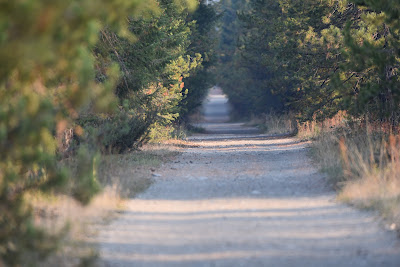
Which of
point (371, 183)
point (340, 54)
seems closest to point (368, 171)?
point (371, 183)

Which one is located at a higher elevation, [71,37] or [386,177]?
[71,37]

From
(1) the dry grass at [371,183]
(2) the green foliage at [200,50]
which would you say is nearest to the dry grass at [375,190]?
(1) the dry grass at [371,183]

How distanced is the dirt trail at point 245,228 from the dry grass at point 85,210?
0.80ft

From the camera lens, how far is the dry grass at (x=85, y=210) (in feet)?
20.6

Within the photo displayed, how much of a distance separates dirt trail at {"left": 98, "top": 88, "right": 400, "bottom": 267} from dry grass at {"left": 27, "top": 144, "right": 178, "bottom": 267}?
0.80 ft

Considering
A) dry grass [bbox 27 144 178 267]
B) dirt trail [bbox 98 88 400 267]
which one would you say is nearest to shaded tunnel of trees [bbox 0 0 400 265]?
dry grass [bbox 27 144 178 267]

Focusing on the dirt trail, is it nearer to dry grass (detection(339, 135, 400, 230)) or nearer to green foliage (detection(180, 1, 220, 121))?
dry grass (detection(339, 135, 400, 230))

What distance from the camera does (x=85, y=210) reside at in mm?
8648

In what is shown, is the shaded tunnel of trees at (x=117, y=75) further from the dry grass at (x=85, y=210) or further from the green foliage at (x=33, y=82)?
the dry grass at (x=85, y=210)

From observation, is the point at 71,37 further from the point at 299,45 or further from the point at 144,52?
the point at 299,45

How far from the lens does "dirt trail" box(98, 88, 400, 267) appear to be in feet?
21.5

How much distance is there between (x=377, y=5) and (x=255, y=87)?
30405mm

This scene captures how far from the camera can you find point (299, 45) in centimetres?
2050

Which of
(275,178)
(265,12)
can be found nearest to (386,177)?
(275,178)
